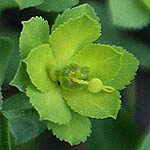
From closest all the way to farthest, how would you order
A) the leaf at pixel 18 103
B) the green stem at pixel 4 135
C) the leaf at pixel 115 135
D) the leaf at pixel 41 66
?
the leaf at pixel 41 66
the green stem at pixel 4 135
the leaf at pixel 18 103
the leaf at pixel 115 135

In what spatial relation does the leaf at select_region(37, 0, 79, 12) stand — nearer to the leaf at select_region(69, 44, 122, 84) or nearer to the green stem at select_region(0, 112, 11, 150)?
the leaf at select_region(69, 44, 122, 84)

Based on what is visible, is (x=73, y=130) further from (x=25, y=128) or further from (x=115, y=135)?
(x=115, y=135)

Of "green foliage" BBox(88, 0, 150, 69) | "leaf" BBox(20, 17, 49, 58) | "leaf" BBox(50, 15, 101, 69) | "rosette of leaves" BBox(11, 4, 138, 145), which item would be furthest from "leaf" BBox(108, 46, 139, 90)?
"green foliage" BBox(88, 0, 150, 69)

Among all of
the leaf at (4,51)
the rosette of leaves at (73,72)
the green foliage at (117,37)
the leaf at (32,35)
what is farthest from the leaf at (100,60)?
the green foliage at (117,37)

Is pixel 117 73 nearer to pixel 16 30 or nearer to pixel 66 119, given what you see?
pixel 66 119

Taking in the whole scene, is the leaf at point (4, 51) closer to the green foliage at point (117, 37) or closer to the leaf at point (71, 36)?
the leaf at point (71, 36)

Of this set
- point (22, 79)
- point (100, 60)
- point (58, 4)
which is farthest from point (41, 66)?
point (58, 4)
